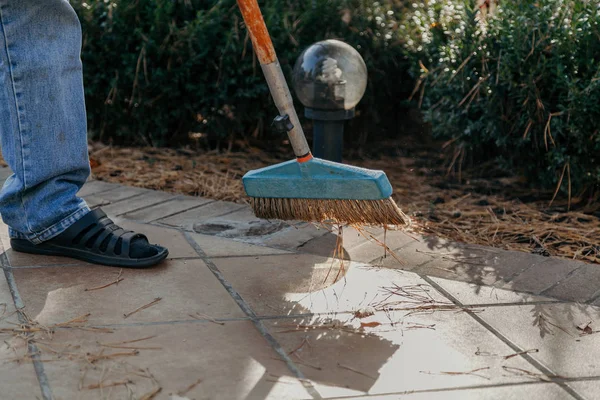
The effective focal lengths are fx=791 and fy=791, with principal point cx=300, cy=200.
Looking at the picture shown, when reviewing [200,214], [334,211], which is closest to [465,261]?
[334,211]

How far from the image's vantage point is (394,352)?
80.7 inches

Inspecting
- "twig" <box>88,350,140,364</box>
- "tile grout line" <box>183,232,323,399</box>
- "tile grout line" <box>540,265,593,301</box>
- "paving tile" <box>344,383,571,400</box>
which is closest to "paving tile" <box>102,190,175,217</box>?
"tile grout line" <box>183,232,323,399</box>

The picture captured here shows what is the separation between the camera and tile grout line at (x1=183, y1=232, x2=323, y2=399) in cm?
188

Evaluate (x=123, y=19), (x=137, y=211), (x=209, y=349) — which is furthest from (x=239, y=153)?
(x=209, y=349)

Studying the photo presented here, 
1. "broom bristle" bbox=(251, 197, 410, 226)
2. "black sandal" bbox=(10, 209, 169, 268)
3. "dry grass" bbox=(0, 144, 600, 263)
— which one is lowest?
"dry grass" bbox=(0, 144, 600, 263)

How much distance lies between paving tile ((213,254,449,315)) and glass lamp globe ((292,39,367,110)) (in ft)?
2.97

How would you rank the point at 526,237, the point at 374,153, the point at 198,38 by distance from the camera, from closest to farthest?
1. the point at 526,237
2. the point at 198,38
3. the point at 374,153

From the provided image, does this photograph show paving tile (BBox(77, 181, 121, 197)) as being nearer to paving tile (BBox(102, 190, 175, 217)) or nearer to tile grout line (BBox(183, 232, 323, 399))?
paving tile (BBox(102, 190, 175, 217))

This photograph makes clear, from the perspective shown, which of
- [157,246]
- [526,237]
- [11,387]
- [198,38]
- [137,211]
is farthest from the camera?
[198,38]

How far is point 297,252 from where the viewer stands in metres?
2.84

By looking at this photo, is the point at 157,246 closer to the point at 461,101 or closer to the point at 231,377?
the point at 231,377

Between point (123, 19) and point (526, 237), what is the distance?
2.69 metres

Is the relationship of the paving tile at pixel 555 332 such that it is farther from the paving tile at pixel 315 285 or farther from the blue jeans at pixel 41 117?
the blue jeans at pixel 41 117

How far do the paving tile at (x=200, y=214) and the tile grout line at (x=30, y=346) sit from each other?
725mm
